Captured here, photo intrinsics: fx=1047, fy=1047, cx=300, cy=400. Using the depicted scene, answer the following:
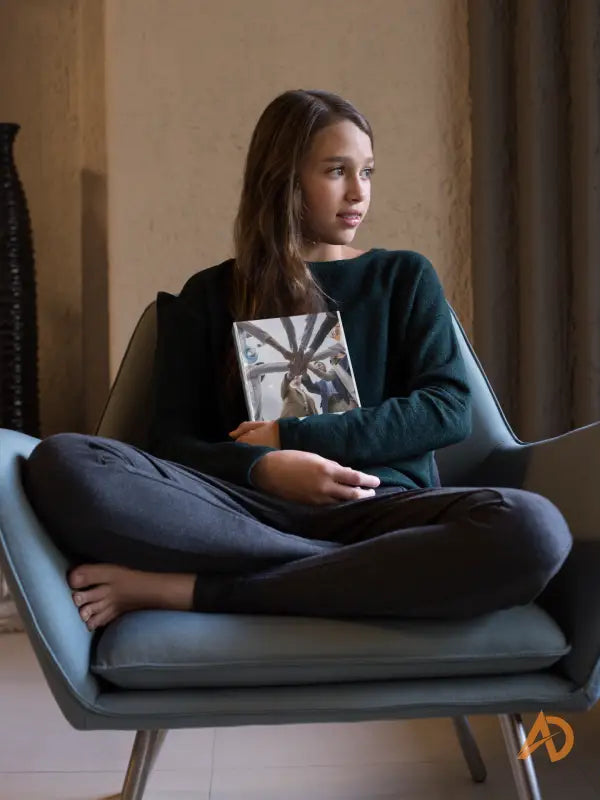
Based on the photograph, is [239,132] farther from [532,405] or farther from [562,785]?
[562,785]

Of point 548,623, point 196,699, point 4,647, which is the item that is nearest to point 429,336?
point 548,623

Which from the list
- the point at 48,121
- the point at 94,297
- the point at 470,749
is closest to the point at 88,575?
the point at 470,749

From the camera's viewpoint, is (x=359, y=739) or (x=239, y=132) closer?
(x=359, y=739)

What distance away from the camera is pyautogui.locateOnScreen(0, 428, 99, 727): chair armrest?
1.10m

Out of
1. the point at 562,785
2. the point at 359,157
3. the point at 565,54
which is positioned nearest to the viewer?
the point at 562,785

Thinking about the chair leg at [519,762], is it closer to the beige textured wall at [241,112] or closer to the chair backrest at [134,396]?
the chair backrest at [134,396]

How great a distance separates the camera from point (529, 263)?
2.23 metres

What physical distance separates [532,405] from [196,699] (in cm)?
130

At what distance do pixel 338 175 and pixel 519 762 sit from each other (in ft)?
3.08

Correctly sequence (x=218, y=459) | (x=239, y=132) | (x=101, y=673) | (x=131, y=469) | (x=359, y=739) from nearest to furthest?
(x=101, y=673) → (x=131, y=469) → (x=218, y=459) → (x=359, y=739) → (x=239, y=132)

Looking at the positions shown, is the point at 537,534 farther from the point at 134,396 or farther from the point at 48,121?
the point at 48,121

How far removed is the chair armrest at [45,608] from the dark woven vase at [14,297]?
4.88ft

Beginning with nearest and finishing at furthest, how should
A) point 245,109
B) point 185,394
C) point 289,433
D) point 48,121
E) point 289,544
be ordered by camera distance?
point 289,544, point 289,433, point 185,394, point 245,109, point 48,121

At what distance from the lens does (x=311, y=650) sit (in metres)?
1.12
